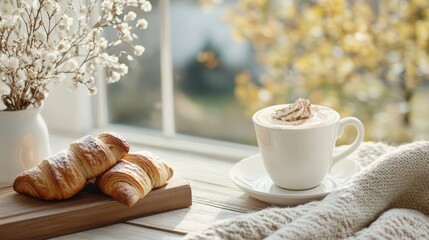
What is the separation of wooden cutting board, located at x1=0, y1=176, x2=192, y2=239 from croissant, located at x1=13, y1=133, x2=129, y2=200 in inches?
0.8

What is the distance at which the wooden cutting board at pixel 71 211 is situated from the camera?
41.9 inches

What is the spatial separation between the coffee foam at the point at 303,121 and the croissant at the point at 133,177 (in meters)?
0.18

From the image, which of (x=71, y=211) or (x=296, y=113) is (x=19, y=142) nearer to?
(x=71, y=211)

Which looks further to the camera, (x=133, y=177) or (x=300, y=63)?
(x=300, y=63)

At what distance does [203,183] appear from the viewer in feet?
4.41

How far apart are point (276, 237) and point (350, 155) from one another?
0.45 metres

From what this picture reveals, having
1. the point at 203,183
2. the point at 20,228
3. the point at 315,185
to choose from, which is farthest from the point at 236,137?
the point at 20,228

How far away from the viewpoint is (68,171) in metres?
1.11

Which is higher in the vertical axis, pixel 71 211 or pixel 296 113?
pixel 296 113

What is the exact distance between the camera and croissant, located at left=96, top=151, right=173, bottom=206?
109 cm

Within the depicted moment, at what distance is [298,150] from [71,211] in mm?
355

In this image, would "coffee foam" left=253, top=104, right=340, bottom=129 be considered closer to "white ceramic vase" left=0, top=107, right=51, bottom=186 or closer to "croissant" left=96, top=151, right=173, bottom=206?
"croissant" left=96, top=151, right=173, bottom=206

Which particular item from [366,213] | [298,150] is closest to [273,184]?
[298,150]

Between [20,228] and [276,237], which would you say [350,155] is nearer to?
[276,237]
